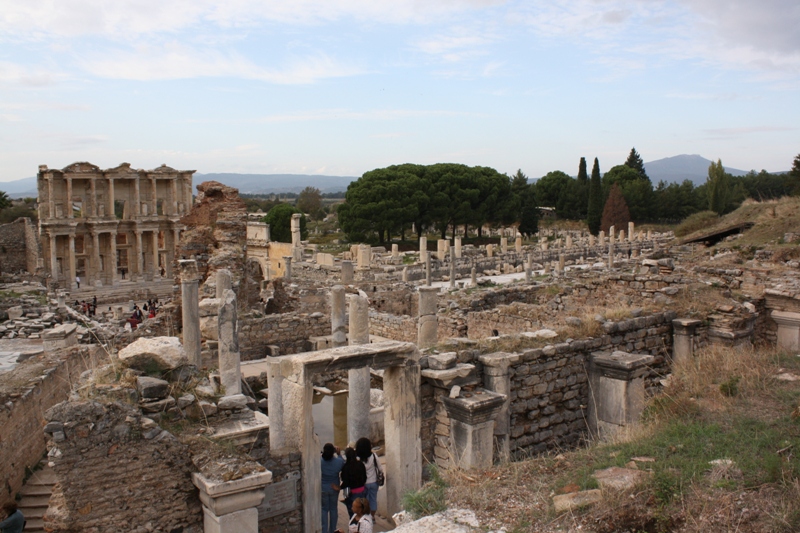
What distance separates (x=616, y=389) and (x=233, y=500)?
5.22 metres

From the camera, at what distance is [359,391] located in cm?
881

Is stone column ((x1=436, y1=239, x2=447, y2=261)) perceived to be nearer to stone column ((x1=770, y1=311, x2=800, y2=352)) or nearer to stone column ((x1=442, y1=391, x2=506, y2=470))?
stone column ((x1=770, y1=311, x2=800, y2=352))

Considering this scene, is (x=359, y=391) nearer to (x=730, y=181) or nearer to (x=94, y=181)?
(x=94, y=181)

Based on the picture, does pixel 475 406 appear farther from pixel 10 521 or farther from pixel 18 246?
pixel 18 246

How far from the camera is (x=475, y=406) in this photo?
7.55m

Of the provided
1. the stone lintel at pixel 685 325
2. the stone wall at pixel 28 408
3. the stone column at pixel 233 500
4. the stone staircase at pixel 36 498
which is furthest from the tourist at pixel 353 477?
the stone lintel at pixel 685 325

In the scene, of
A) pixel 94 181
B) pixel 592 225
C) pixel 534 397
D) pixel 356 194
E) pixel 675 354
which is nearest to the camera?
pixel 534 397

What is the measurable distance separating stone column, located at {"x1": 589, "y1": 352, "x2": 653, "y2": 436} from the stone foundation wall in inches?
282

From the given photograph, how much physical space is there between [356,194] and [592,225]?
27598 millimetres

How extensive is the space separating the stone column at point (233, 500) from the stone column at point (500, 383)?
3202mm

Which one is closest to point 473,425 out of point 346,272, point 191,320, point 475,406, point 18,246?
point 475,406

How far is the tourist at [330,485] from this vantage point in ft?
25.3

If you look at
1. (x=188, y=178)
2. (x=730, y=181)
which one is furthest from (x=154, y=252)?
(x=730, y=181)

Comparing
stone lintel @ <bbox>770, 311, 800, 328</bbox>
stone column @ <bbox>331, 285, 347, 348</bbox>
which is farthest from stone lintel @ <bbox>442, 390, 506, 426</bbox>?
stone lintel @ <bbox>770, 311, 800, 328</bbox>
